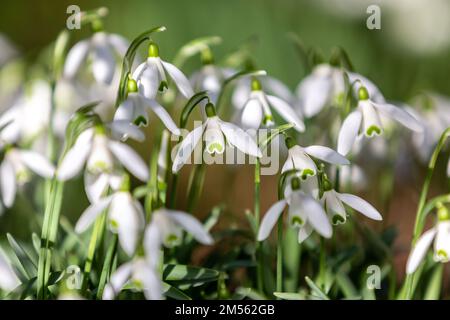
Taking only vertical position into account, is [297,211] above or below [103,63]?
below

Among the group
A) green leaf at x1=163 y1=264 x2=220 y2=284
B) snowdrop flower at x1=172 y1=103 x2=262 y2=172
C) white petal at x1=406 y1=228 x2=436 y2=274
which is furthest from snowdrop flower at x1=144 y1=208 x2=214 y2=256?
white petal at x1=406 y1=228 x2=436 y2=274

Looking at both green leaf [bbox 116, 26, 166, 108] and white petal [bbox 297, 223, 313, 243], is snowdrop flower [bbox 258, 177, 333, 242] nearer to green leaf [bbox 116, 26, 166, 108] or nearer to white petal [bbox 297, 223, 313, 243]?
white petal [bbox 297, 223, 313, 243]

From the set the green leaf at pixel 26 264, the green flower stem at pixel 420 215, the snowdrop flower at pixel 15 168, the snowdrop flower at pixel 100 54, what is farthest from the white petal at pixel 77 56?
the green flower stem at pixel 420 215

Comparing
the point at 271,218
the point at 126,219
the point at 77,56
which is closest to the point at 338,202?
the point at 271,218

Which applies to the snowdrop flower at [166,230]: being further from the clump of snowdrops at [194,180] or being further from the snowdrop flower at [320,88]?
the snowdrop flower at [320,88]

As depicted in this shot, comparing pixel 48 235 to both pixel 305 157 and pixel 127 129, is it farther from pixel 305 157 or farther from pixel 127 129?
pixel 305 157

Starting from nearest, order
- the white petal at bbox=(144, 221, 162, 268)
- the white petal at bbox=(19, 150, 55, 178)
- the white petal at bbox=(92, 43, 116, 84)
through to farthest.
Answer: the white petal at bbox=(144, 221, 162, 268), the white petal at bbox=(19, 150, 55, 178), the white petal at bbox=(92, 43, 116, 84)

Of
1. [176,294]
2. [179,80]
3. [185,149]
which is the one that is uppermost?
[179,80]
